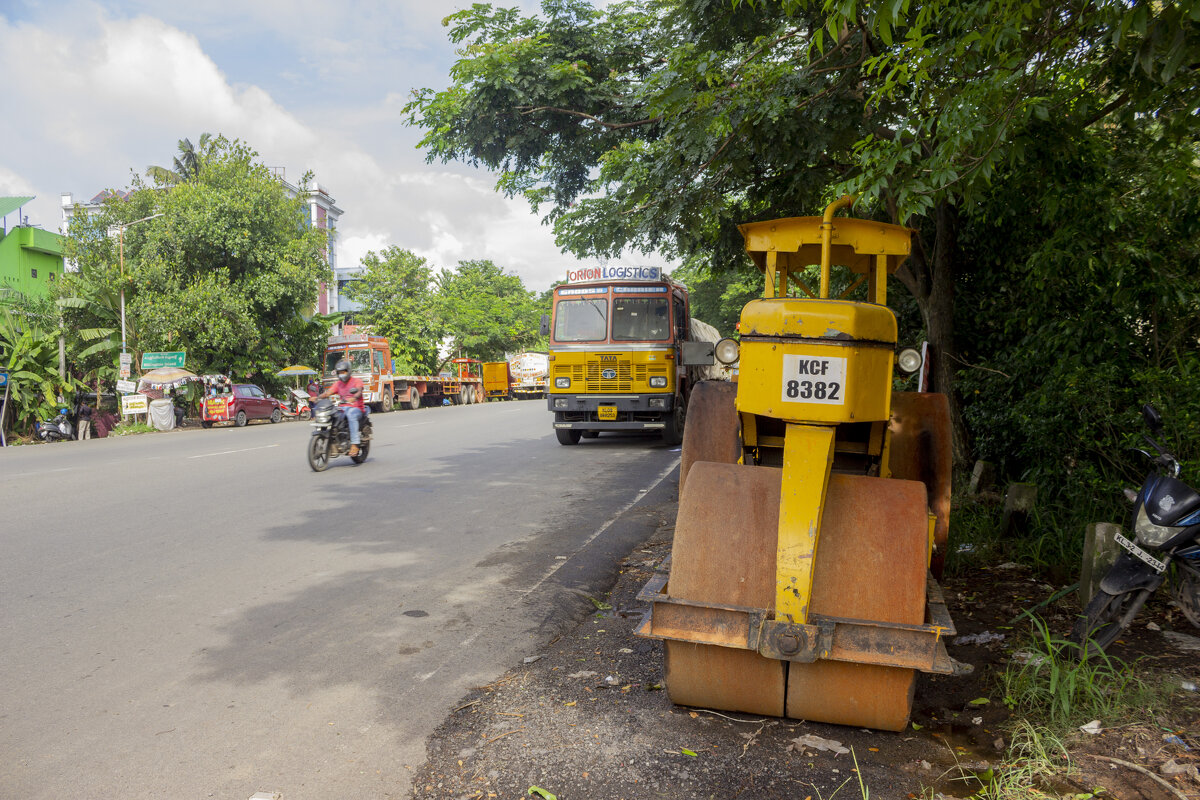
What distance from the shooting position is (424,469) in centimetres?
1263

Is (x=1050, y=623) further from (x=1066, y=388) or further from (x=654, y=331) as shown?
(x=654, y=331)

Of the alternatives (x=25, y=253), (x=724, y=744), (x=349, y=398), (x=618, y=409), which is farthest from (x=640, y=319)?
(x=25, y=253)

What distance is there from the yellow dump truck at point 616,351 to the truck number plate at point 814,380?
11703 mm

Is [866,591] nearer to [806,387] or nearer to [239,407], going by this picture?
[806,387]

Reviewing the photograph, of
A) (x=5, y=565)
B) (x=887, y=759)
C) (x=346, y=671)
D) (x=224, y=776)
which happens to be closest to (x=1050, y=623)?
(x=887, y=759)

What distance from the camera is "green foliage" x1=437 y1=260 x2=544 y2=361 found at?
53.6 meters

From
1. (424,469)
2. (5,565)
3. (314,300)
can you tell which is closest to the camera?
(5,565)

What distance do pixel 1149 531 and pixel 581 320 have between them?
41.8 ft

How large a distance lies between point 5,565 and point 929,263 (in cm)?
893

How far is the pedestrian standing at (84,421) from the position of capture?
2414 centimetres

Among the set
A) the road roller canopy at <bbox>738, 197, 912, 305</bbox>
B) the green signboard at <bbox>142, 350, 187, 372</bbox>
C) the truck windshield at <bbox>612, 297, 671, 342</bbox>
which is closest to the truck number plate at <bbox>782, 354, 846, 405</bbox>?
the road roller canopy at <bbox>738, 197, 912, 305</bbox>

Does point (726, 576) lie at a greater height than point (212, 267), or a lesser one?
lesser

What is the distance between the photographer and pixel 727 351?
13.7 feet

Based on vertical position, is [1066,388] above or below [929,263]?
below
